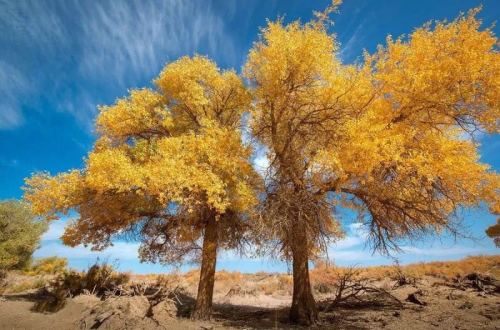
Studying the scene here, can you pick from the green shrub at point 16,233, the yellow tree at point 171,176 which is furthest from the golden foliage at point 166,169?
the green shrub at point 16,233

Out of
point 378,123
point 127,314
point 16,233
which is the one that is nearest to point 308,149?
point 378,123

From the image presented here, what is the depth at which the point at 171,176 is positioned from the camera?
34.0 ft

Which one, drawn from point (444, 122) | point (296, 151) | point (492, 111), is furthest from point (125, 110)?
point (492, 111)

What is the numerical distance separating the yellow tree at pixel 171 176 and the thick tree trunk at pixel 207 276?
0.03 meters

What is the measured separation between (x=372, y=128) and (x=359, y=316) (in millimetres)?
6652

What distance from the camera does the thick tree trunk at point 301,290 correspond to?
1170 cm

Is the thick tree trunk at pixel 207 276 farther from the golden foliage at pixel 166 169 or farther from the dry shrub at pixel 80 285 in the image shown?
the dry shrub at pixel 80 285

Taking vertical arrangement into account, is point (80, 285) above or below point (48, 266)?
below

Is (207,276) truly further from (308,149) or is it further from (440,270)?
(440,270)

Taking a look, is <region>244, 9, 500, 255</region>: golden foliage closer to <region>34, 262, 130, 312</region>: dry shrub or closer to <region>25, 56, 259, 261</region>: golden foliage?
<region>25, 56, 259, 261</region>: golden foliage

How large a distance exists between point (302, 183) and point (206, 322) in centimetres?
558

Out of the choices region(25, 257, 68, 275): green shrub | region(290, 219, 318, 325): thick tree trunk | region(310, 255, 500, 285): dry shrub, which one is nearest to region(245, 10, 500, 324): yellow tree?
region(290, 219, 318, 325): thick tree trunk

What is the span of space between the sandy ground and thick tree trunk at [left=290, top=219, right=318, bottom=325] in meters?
0.42

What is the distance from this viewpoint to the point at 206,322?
1191cm
